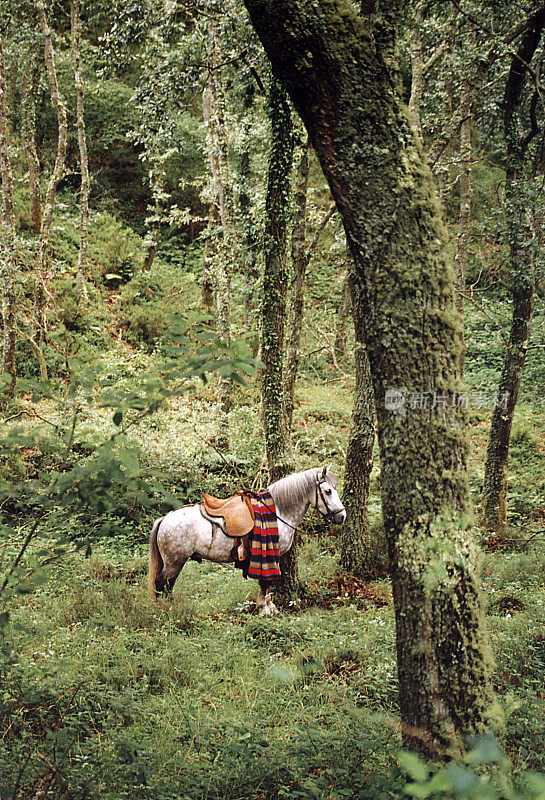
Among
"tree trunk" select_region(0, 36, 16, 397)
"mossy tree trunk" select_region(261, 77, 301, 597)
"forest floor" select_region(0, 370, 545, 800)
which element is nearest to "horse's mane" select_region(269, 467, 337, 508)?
"mossy tree trunk" select_region(261, 77, 301, 597)

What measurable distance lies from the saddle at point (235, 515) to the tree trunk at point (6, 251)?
327 inches

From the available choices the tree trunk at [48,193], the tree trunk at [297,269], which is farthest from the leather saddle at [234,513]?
the tree trunk at [48,193]

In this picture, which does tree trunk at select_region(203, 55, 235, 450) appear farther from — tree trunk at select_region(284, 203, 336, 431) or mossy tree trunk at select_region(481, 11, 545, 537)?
mossy tree trunk at select_region(481, 11, 545, 537)

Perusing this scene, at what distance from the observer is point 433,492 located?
9.34ft

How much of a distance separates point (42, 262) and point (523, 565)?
44.4 feet

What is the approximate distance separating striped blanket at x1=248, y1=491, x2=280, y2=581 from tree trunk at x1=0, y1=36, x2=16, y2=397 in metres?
8.80

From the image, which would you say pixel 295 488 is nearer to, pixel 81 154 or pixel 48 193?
pixel 48 193

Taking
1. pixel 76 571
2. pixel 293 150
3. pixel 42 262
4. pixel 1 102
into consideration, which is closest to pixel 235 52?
pixel 293 150

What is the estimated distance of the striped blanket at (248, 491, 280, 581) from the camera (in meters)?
6.64

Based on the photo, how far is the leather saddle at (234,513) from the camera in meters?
6.70

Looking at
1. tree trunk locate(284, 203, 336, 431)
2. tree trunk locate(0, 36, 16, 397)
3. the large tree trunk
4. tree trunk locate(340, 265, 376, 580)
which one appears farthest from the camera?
tree trunk locate(0, 36, 16, 397)

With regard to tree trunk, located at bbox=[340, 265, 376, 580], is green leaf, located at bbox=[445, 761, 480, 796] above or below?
above

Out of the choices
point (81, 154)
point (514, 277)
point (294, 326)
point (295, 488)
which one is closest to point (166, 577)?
point (295, 488)

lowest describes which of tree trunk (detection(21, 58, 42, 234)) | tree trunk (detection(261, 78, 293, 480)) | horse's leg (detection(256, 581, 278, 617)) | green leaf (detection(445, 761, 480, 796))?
horse's leg (detection(256, 581, 278, 617))
